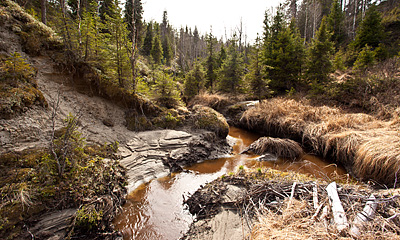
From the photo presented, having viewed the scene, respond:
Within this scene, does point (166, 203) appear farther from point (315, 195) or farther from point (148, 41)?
point (148, 41)

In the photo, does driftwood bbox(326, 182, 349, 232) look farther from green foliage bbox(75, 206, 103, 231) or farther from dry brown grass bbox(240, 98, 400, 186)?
green foliage bbox(75, 206, 103, 231)

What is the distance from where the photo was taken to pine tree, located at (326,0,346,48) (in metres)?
21.4

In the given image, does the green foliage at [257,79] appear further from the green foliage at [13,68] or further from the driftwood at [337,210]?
the green foliage at [13,68]

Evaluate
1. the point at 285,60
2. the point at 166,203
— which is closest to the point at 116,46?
the point at 166,203

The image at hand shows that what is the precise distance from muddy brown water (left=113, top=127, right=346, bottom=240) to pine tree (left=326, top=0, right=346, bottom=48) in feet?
75.9

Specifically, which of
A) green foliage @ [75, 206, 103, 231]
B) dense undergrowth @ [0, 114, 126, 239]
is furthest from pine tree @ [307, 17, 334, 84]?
green foliage @ [75, 206, 103, 231]

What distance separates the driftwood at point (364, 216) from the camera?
2154mm

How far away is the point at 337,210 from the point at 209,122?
667 centimetres

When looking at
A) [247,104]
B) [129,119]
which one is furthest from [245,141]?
[129,119]

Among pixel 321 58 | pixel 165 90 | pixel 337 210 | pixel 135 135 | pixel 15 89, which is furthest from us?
pixel 321 58

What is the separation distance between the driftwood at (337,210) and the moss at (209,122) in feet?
19.7

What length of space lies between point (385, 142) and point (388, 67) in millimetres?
9203

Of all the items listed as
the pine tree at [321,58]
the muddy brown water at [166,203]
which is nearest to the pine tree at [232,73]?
the pine tree at [321,58]

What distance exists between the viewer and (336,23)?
72.7 feet
